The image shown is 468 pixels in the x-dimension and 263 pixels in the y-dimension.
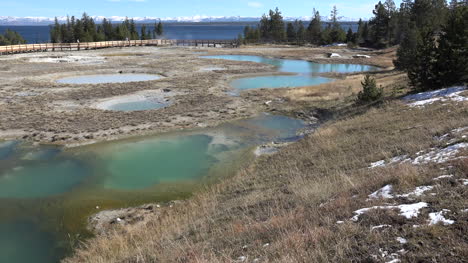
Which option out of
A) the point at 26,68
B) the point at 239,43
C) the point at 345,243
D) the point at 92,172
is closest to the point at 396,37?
the point at 239,43

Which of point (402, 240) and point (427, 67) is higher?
point (427, 67)

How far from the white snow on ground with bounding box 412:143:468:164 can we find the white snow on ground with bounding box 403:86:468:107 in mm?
9317

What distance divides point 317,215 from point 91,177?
1259 centimetres

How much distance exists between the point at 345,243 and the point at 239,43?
109128 mm

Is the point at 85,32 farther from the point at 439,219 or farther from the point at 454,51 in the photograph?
the point at 439,219

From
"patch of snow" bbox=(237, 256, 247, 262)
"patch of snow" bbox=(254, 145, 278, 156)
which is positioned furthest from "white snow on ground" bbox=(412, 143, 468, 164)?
"patch of snow" bbox=(254, 145, 278, 156)

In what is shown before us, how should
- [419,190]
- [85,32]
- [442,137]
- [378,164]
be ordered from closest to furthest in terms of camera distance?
[419,190] → [378,164] → [442,137] → [85,32]

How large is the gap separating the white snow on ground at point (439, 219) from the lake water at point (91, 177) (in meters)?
10.1

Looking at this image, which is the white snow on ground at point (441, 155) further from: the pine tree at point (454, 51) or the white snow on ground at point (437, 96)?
the pine tree at point (454, 51)

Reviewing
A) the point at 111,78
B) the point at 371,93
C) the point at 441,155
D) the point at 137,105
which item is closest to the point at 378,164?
the point at 441,155

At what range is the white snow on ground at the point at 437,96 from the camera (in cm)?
1836

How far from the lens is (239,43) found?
110 m

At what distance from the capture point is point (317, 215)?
6926 mm

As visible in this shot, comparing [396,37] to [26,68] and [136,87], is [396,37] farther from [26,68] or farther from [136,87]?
[26,68]
